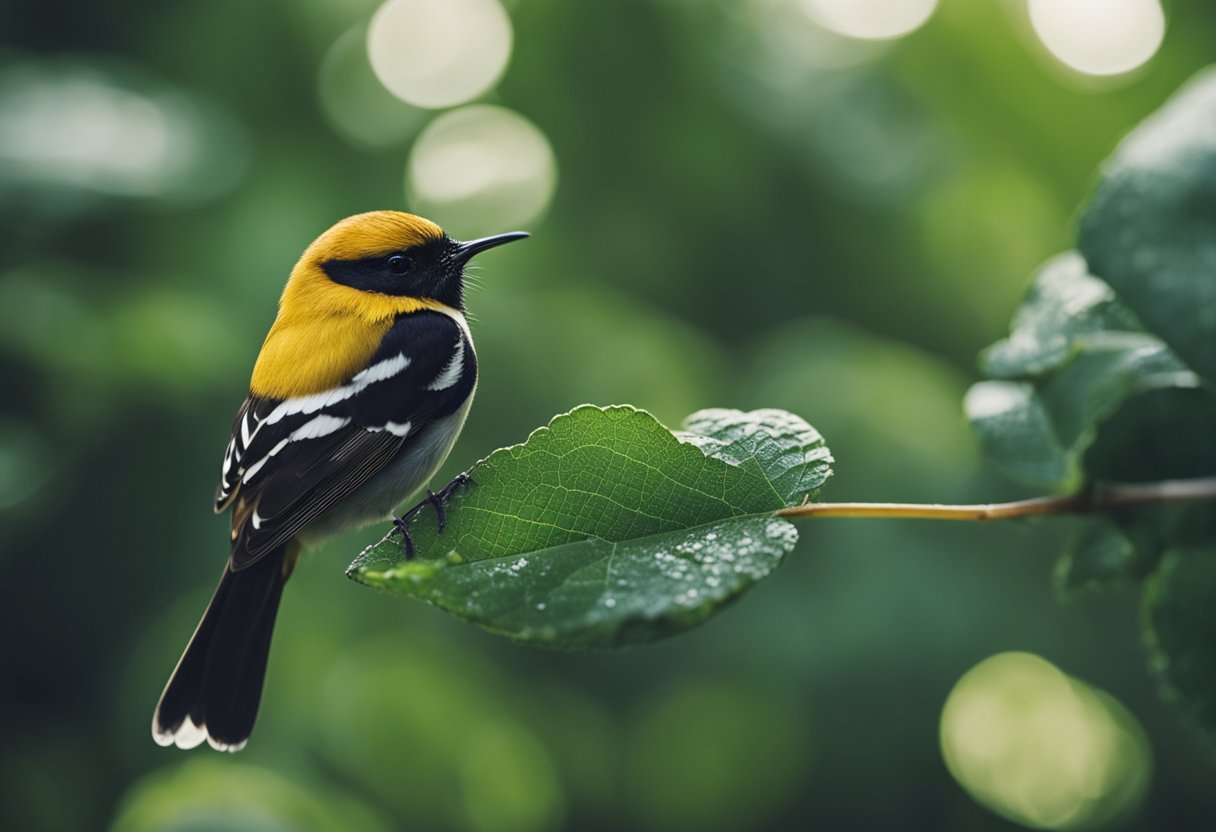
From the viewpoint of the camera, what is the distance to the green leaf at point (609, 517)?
0.81 meters

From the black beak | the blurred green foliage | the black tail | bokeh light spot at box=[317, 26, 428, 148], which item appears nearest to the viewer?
the black tail

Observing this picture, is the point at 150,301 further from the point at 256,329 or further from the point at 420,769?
the point at 420,769

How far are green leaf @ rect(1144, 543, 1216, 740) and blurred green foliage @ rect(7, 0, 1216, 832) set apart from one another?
55.9 inches

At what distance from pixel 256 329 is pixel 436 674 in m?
0.87

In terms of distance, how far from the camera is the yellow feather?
162 cm

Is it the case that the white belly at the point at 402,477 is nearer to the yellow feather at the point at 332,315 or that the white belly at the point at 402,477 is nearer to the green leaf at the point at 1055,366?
the yellow feather at the point at 332,315

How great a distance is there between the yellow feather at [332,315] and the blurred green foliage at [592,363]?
596 millimetres

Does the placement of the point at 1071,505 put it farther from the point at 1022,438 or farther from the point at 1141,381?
the point at 1022,438

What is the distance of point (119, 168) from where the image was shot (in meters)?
2.32

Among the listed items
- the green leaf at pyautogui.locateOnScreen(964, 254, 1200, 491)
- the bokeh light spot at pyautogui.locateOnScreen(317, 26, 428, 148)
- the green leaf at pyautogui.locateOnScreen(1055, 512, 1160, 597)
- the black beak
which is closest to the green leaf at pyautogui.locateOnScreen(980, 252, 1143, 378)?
the green leaf at pyautogui.locateOnScreen(964, 254, 1200, 491)

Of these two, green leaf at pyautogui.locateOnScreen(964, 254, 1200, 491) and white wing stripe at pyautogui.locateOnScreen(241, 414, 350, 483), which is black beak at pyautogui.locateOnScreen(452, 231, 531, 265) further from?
green leaf at pyautogui.locateOnScreen(964, 254, 1200, 491)

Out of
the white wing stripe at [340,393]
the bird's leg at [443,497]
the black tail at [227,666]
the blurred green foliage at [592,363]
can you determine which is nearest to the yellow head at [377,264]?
the white wing stripe at [340,393]

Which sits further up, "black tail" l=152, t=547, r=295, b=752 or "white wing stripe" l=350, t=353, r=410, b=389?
"white wing stripe" l=350, t=353, r=410, b=389

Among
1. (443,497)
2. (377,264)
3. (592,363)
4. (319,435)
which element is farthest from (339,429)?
(592,363)
